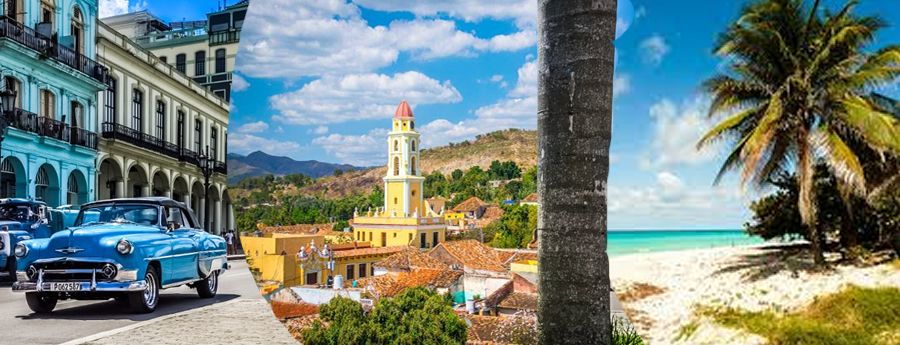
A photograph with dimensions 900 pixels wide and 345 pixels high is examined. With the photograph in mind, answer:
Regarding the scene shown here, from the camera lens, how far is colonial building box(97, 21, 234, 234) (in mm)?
6717

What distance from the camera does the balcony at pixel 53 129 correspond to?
2080 centimetres

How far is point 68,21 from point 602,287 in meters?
22.8

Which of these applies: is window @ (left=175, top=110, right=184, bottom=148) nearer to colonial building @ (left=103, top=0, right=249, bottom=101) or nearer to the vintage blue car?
colonial building @ (left=103, top=0, right=249, bottom=101)

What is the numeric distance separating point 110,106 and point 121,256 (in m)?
14.3

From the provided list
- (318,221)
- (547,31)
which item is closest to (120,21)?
(318,221)

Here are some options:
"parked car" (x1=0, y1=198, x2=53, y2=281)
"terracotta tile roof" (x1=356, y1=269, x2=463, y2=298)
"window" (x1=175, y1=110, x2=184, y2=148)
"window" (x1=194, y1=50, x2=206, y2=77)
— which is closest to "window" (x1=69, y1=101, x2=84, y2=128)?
"parked car" (x1=0, y1=198, x2=53, y2=281)

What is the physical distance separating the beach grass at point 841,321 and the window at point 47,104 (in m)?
21.7

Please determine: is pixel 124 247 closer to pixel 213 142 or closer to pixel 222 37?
pixel 213 142

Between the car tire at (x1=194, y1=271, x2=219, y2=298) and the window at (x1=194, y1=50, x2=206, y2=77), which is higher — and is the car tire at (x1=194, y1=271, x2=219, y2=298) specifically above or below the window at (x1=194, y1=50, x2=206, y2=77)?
below

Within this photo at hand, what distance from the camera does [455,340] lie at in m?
4.31

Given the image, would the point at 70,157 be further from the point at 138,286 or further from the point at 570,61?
the point at 570,61

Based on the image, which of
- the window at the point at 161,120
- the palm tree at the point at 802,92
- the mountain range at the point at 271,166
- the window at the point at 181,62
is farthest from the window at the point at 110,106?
the palm tree at the point at 802,92

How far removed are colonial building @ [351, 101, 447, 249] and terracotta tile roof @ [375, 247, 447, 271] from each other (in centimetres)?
4

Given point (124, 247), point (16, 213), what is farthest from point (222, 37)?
point (16, 213)
